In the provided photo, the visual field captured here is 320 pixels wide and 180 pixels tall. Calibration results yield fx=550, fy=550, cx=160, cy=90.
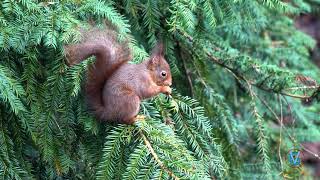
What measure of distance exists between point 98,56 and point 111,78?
0.10 metres

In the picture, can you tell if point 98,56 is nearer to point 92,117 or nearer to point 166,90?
point 92,117

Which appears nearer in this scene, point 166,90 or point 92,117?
point 92,117

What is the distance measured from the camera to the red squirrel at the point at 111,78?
159 centimetres

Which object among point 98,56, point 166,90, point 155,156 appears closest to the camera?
point 155,156

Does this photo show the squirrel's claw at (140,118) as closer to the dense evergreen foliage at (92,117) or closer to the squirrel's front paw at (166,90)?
the dense evergreen foliage at (92,117)

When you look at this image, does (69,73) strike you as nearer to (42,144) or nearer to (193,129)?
(42,144)

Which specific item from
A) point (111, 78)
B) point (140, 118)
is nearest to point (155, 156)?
point (140, 118)

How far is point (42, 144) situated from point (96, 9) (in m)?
0.42

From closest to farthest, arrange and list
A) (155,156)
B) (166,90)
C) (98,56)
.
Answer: (155,156), (98,56), (166,90)

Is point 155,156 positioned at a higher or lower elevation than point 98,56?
lower

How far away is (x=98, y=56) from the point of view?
160cm

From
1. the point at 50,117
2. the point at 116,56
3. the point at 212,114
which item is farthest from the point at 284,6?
the point at 50,117

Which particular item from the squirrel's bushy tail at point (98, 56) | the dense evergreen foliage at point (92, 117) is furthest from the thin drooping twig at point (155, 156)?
the squirrel's bushy tail at point (98, 56)

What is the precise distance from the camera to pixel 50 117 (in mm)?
1572
